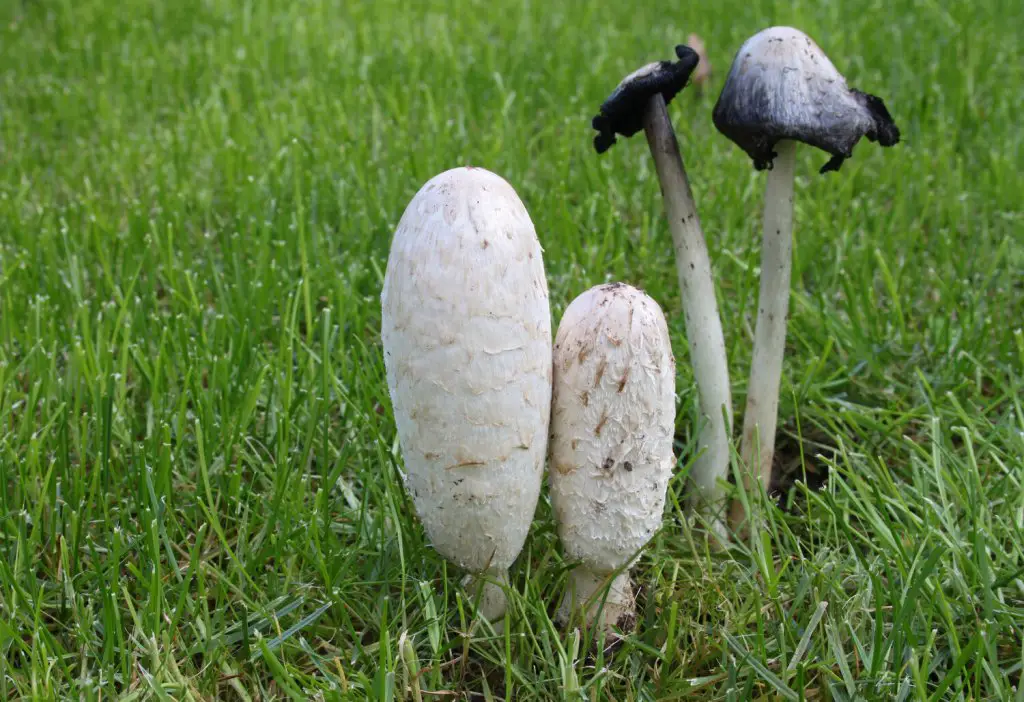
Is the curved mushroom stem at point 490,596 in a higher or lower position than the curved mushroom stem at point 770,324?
lower

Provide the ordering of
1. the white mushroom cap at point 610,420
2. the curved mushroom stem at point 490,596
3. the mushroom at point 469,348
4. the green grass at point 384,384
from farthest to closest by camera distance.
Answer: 1. the curved mushroom stem at point 490,596
2. the green grass at point 384,384
3. the white mushroom cap at point 610,420
4. the mushroom at point 469,348

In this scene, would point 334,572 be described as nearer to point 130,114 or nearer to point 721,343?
point 721,343

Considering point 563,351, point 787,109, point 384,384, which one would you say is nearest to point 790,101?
point 787,109

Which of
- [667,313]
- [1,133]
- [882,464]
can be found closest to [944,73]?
[667,313]

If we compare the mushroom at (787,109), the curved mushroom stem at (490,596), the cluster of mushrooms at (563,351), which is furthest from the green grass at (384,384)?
the mushroom at (787,109)

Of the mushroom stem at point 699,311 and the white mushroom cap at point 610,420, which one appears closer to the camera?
the white mushroom cap at point 610,420

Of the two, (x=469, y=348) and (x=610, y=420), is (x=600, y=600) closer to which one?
(x=610, y=420)

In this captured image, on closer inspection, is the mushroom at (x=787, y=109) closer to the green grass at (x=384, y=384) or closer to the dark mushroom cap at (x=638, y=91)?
the dark mushroom cap at (x=638, y=91)

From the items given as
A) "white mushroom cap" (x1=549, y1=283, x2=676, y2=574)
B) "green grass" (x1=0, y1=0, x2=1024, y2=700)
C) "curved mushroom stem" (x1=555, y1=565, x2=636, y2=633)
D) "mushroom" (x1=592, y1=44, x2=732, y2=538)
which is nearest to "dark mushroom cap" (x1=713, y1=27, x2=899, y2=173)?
"mushroom" (x1=592, y1=44, x2=732, y2=538)
